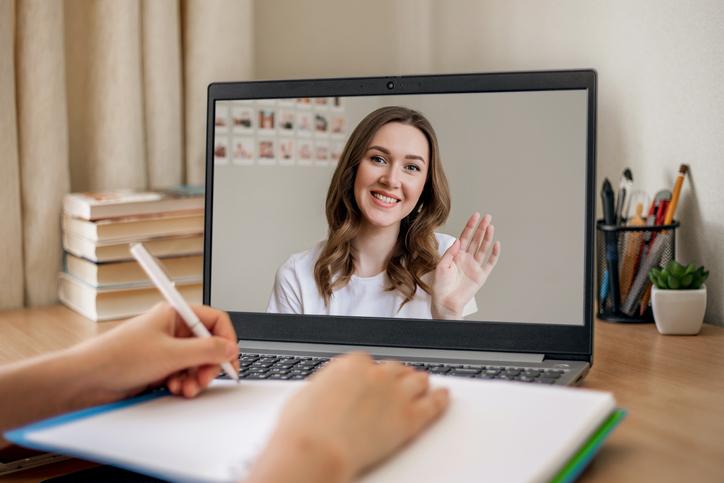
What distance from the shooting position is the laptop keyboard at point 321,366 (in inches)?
30.9

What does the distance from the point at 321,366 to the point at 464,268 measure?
0.59 ft

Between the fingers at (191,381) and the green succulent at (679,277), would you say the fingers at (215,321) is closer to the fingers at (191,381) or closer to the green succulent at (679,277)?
the fingers at (191,381)

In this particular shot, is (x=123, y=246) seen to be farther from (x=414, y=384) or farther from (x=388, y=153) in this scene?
(x=414, y=384)

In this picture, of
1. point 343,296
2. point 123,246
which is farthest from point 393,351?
point 123,246

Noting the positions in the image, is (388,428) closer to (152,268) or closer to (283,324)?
(152,268)

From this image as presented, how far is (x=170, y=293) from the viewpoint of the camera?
0.64 meters

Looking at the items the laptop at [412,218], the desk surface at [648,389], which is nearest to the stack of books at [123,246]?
the desk surface at [648,389]

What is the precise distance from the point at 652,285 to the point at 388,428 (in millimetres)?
671

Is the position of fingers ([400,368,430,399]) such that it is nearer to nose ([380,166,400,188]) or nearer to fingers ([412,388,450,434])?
fingers ([412,388,450,434])

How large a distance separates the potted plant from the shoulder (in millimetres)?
287

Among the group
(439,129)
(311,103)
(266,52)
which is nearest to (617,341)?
(439,129)

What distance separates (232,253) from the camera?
3.30 ft

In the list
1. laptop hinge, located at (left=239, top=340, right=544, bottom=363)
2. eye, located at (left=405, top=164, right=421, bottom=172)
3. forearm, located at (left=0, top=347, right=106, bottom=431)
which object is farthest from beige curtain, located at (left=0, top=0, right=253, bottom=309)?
forearm, located at (left=0, top=347, right=106, bottom=431)

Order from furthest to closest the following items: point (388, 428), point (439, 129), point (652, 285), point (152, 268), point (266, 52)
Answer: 1. point (266, 52)
2. point (652, 285)
3. point (439, 129)
4. point (152, 268)
5. point (388, 428)
